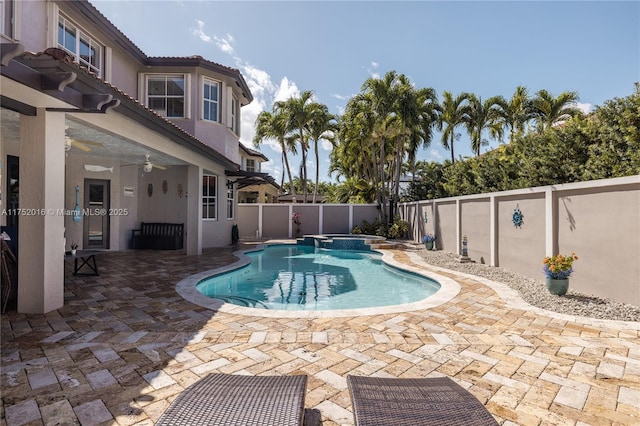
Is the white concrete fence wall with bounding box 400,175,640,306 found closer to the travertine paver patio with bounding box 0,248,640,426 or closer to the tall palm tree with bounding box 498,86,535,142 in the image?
the travertine paver patio with bounding box 0,248,640,426

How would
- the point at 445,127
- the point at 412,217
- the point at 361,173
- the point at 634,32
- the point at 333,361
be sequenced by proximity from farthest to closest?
1. the point at 361,173
2. the point at 445,127
3. the point at 412,217
4. the point at 634,32
5. the point at 333,361

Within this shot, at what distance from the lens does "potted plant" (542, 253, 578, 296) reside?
6715mm

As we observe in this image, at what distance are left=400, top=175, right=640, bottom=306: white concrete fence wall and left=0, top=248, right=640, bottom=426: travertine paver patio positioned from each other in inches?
60.8

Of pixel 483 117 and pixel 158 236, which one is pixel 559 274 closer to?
pixel 158 236

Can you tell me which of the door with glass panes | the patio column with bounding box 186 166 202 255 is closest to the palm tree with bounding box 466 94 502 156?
the patio column with bounding box 186 166 202 255

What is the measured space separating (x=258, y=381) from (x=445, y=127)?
26.1m

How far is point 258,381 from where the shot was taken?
→ 119 inches

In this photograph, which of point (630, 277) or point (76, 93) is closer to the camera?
point (76, 93)

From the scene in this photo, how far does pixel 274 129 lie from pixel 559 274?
2570 cm

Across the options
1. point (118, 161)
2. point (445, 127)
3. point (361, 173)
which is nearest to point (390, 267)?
point (118, 161)

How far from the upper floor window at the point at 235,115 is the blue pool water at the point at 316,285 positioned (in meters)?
6.77

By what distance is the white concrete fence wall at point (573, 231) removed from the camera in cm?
611

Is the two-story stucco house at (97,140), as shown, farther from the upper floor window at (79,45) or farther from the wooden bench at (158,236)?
the wooden bench at (158,236)

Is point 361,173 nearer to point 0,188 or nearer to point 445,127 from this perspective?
point 445,127
